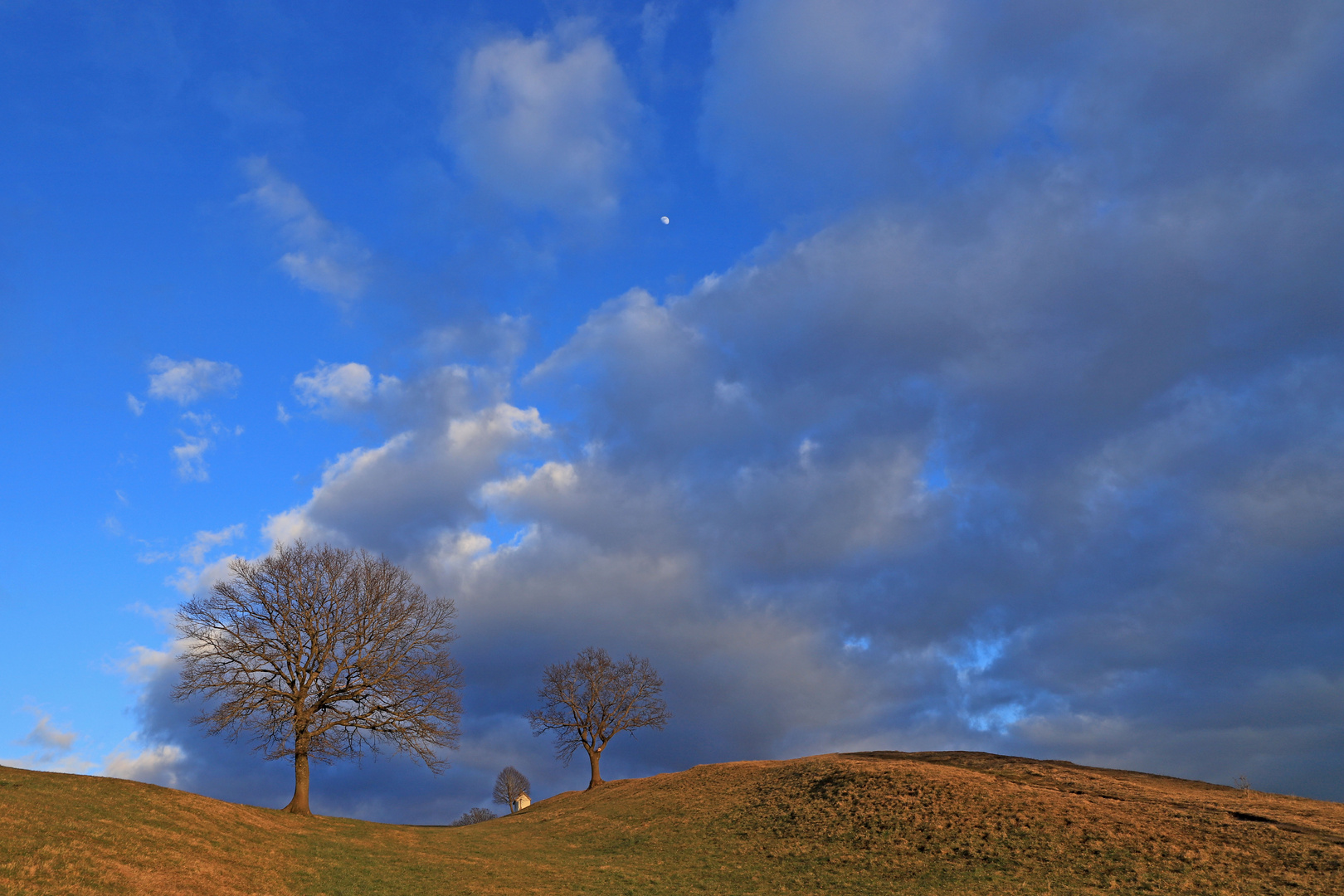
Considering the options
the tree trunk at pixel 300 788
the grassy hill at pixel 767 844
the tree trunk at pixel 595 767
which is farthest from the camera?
the tree trunk at pixel 595 767

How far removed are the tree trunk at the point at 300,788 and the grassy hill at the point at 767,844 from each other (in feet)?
6.56

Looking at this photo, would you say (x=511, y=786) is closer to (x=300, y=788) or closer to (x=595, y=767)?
(x=595, y=767)

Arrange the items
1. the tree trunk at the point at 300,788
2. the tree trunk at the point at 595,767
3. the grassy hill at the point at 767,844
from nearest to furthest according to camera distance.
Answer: the grassy hill at the point at 767,844 → the tree trunk at the point at 300,788 → the tree trunk at the point at 595,767

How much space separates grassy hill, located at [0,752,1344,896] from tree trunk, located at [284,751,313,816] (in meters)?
2.00

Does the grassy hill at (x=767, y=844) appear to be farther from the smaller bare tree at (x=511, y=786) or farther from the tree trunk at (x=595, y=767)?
the smaller bare tree at (x=511, y=786)

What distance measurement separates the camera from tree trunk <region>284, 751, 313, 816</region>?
136 ft

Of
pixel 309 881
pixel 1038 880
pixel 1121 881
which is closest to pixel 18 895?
pixel 309 881

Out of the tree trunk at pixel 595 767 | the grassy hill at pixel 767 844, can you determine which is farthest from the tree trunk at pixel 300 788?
the tree trunk at pixel 595 767

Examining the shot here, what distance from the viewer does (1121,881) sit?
26516mm

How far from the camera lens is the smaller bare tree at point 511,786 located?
97.1m

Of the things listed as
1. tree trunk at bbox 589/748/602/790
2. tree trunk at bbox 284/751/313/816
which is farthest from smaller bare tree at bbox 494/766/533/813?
tree trunk at bbox 284/751/313/816

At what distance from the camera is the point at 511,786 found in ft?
320

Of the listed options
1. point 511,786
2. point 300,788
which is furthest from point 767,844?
point 511,786

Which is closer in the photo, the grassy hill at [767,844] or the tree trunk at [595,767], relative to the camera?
the grassy hill at [767,844]
